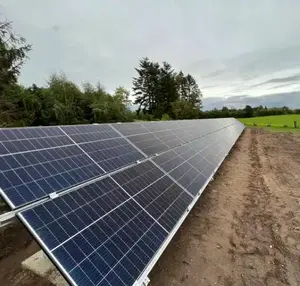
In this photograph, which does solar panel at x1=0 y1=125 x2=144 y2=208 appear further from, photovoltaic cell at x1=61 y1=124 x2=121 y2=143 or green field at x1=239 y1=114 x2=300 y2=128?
green field at x1=239 y1=114 x2=300 y2=128

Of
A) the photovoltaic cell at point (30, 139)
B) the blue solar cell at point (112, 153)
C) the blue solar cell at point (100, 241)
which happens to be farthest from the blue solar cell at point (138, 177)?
the photovoltaic cell at point (30, 139)

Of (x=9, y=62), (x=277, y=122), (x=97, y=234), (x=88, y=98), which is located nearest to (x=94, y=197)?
(x=97, y=234)

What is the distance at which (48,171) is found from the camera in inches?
193

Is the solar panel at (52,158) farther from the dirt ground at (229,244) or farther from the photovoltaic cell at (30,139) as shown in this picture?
the dirt ground at (229,244)

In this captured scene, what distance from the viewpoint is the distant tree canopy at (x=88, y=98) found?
533 inches

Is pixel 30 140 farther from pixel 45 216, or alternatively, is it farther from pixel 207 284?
pixel 207 284

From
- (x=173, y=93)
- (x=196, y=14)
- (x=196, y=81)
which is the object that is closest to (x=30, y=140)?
(x=196, y=14)

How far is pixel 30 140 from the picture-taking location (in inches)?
222

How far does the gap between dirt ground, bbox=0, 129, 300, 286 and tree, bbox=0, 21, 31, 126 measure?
25.5ft

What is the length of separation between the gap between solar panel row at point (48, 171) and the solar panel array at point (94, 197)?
15 mm

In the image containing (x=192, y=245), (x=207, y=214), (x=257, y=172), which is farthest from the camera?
(x=257, y=172)

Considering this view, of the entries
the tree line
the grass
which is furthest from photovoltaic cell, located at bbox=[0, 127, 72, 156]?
the tree line

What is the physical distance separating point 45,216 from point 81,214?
0.65 metres

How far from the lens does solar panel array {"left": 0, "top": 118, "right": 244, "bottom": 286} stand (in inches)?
138
